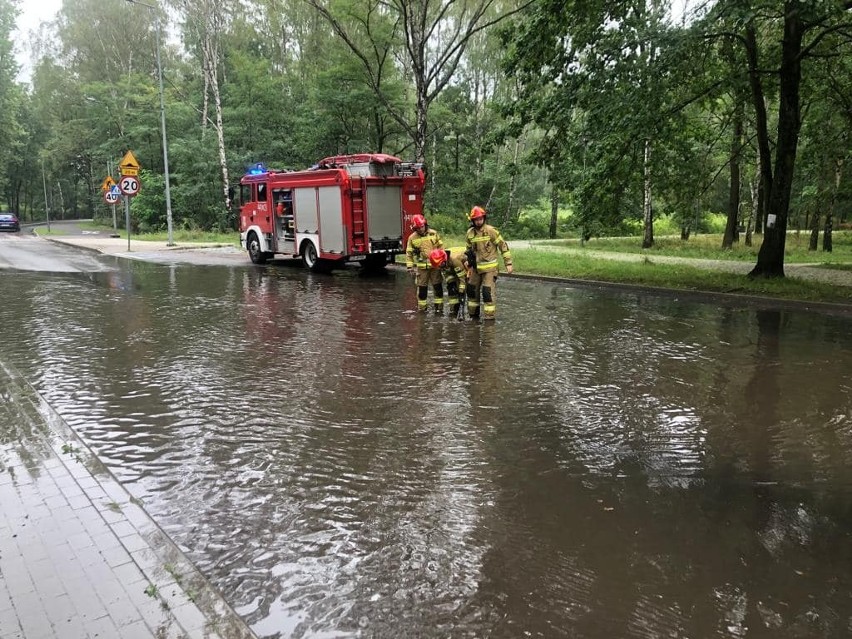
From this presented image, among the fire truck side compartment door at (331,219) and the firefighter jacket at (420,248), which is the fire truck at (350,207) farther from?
the firefighter jacket at (420,248)

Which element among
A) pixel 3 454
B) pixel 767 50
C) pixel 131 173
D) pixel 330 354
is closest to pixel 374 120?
pixel 131 173

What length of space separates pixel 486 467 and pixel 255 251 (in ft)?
57.5

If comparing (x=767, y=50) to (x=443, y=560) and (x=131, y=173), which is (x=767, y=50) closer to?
(x=443, y=560)

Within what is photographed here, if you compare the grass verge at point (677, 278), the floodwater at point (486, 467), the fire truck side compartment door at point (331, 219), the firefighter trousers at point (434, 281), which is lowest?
the floodwater at point (486, 467)

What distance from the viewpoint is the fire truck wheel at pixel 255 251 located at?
2078 cm

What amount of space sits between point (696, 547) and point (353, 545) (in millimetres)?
1886

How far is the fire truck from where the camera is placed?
16.9 metres

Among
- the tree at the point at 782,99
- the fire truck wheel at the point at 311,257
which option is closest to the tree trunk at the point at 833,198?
the tree at the point at 782,99

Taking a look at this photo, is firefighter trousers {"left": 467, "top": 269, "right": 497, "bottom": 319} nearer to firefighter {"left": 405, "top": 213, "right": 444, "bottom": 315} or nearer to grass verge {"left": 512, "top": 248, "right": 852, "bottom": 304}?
firefighter {"left": 405, "top": 213, "right": 444, "bottom": 315}

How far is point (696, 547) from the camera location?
12.0ft

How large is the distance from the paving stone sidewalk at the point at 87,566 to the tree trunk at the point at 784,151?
554 inches

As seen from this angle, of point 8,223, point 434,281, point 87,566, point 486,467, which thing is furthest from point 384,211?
point 8,223

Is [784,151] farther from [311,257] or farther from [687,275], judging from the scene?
[311,257]

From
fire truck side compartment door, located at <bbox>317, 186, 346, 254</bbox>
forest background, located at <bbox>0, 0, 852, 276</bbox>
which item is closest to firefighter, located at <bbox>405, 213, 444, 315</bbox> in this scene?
forest background, located at <bbox>0, 0, 852, 276</bbox>
